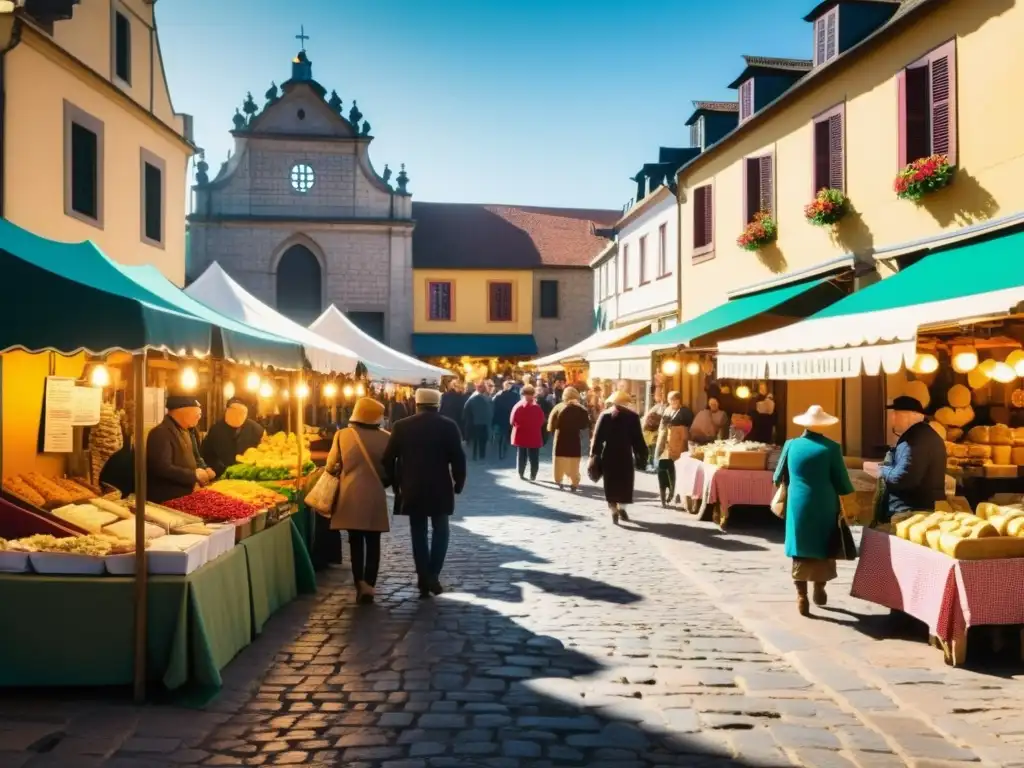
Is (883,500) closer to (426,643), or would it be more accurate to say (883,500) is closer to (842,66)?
(426,643)

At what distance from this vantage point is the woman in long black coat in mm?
12938

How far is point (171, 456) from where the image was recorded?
7688 mm

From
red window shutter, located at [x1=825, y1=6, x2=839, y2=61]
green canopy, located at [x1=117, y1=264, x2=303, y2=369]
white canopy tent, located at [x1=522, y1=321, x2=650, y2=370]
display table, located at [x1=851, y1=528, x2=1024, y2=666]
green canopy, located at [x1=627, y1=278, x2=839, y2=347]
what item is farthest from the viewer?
white canopy tent, located at [x1=522, y1=321, x2=650, y2=370]

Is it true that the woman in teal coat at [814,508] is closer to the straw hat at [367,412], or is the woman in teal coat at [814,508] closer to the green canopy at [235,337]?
the straw hat at [367,412]

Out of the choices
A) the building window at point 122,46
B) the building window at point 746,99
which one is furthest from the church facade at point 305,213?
the building window at point 122,46

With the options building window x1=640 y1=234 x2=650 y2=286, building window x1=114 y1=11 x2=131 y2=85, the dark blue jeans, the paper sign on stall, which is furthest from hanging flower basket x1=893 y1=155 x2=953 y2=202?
building window x1=640 y1=234 x2=650 y2=286

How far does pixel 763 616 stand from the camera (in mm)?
7746

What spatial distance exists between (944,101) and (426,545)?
8789mm

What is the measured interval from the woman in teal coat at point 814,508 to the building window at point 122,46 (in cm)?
1245

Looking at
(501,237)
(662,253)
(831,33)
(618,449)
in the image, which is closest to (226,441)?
(618,449)

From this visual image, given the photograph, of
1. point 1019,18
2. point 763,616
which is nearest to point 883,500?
point 763,616

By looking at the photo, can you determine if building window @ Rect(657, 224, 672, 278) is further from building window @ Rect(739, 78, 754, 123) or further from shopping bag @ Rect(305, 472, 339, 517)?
shopping bag @ Rect(305, 472, 339, 517)

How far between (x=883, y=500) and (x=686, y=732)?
355cm

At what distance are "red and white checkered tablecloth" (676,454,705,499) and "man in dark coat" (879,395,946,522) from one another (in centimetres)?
556
